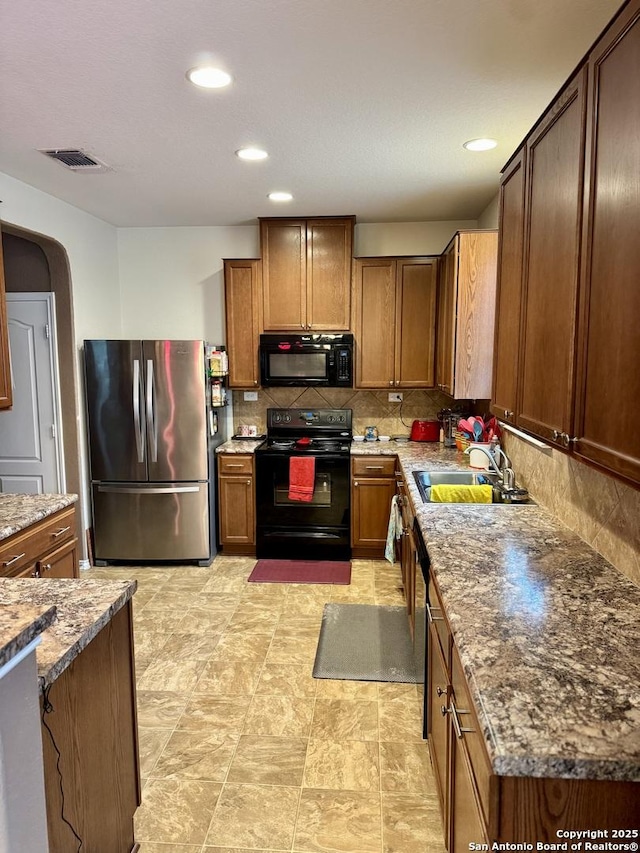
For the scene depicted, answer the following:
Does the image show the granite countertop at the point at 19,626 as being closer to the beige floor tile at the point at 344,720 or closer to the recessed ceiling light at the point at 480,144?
the beige floor tile at the point at 344,720

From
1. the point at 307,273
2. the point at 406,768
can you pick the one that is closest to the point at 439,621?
the point at 406,768

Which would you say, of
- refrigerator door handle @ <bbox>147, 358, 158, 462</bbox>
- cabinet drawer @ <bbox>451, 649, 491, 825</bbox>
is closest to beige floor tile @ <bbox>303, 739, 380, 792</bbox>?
cabinet drawer @ <bbox>451, 649, 491, 825</bbox>

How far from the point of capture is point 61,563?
8.85ft

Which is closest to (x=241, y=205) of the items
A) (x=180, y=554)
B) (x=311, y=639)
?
(x=180, y=554)

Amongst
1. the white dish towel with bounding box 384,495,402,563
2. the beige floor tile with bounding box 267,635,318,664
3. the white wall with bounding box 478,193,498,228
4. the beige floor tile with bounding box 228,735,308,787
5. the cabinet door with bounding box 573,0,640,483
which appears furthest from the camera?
the white wall with bounding box 478,193,498,228

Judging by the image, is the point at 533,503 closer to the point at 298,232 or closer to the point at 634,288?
the point at 634,288

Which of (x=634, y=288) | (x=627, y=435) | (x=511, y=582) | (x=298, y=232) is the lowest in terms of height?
(x=511, y=582)

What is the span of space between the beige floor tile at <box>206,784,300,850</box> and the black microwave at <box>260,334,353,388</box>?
279 cm

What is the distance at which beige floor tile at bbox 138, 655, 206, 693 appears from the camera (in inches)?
102

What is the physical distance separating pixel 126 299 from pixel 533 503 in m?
3.69

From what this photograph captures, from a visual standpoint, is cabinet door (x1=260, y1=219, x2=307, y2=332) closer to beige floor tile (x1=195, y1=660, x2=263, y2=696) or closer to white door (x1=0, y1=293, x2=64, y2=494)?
white door (x1=0, y1=293, x2=64, y2=494)

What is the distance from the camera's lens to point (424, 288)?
411cm

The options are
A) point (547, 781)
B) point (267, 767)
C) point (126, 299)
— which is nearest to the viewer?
point (547, 781)

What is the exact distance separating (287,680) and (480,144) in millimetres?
2838
